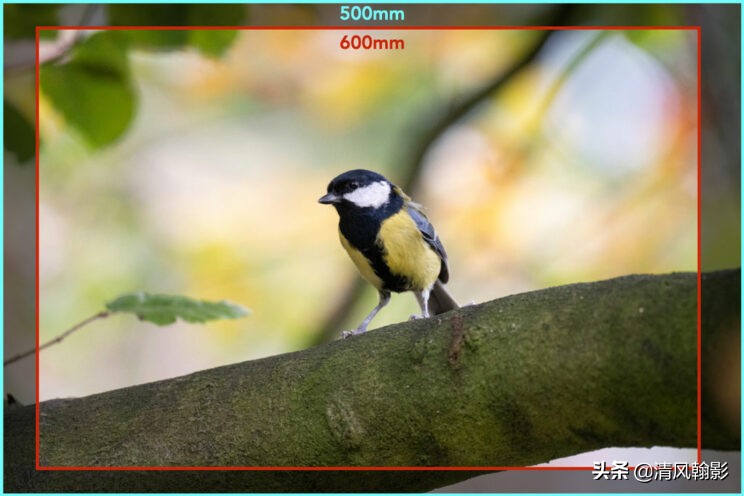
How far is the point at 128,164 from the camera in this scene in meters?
2.31

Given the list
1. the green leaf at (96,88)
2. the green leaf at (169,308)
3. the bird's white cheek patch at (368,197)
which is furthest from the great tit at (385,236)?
the green leaf at (96,88)

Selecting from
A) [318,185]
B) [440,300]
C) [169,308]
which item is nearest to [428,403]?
[169,308]

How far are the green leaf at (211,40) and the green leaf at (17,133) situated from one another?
0.31 m

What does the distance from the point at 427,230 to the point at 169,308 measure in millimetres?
702

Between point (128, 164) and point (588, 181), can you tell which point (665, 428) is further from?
point (128, 164)

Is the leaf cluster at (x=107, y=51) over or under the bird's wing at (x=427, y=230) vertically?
over

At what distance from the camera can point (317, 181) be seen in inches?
80.8

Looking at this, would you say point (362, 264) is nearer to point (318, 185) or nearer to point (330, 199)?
point (330, 199)

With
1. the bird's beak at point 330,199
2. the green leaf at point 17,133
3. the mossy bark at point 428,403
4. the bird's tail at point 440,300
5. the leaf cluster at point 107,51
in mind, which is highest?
the leaf cluster at point 107,51

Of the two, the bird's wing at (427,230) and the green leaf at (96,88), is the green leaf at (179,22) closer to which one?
the green leaf at (96,88)

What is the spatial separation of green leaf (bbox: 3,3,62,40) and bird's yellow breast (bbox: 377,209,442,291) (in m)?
0.78

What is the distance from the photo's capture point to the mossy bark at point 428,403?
Result: 881 millimetres

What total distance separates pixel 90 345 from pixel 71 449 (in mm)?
1098

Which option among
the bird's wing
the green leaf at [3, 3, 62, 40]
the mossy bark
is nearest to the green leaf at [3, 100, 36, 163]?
the green leaf at [3, 3, 62, 40]
